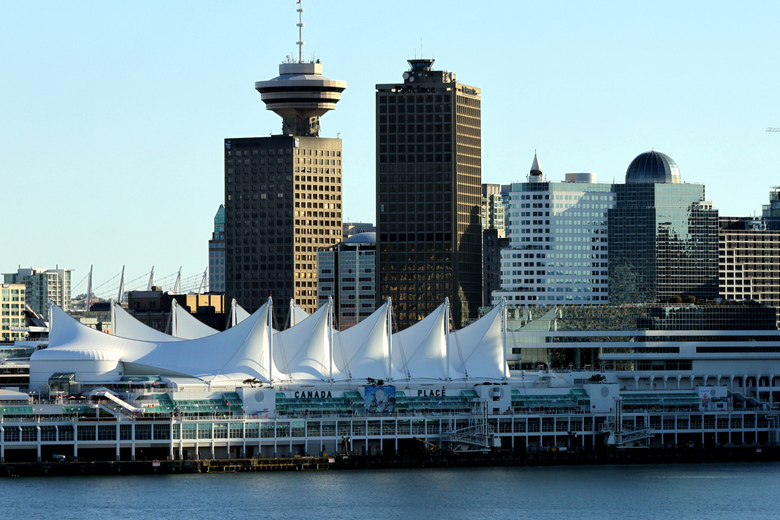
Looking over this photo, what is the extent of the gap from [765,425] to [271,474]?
48.2 meters

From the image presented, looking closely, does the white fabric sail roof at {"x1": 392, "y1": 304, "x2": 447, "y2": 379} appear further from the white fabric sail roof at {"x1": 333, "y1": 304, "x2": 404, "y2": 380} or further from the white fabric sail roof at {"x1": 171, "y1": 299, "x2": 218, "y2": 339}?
the white fabric sail roof at {"x1": 171, "y1": 299, "x2": 218, "y2": 339}

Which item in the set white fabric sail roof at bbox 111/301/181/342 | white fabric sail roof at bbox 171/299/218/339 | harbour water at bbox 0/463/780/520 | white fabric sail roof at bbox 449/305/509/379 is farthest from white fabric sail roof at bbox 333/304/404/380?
harbour water at bbox 0/463/780/520

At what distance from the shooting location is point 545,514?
12438 cm

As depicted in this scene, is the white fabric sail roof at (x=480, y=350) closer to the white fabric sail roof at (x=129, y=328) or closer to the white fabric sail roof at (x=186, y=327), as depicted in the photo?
the white fabric sail roof at (x=186, y=327)

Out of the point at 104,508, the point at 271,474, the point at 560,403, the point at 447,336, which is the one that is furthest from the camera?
the point at 447,336

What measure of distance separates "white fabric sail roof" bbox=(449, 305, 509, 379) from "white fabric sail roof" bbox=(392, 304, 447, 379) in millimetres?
1955

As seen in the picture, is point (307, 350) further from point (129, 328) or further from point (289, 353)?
point (129, 328)

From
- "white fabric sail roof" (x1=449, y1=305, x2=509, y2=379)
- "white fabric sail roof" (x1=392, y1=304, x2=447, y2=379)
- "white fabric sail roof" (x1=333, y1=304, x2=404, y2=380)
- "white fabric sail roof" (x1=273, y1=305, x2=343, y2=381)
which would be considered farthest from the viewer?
"white fabric sail roof" (x1=449, y1=305, x2=509, y2=379)

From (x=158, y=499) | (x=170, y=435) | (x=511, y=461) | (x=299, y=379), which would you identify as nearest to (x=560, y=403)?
(x=511, y=461)

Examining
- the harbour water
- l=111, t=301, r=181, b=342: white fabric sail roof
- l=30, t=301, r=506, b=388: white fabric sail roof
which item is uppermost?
l=111, t=301, r=181, b=342: white fabric sail roof

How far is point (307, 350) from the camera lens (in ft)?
567

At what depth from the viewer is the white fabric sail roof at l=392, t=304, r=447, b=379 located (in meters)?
175

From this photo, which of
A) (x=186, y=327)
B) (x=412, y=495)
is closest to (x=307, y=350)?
(x=186, y=327)

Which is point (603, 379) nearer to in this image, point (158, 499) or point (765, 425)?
point (765, 425)
